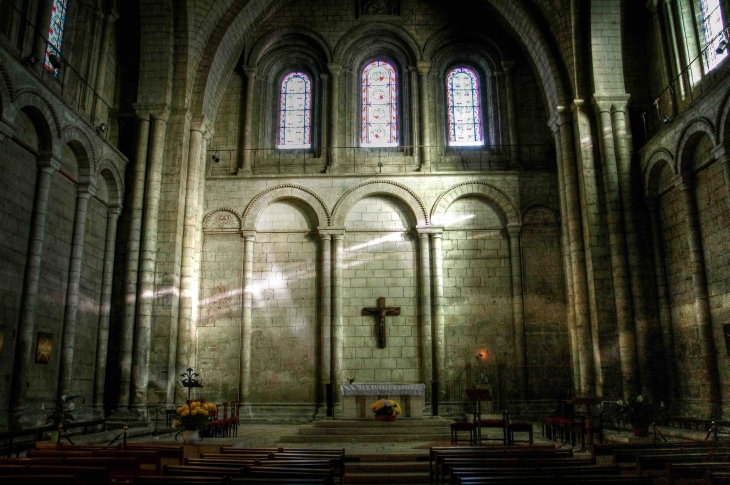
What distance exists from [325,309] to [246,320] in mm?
2225

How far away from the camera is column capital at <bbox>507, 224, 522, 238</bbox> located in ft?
58.4

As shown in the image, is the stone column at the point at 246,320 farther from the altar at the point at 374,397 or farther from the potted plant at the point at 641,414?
the potted plant at the point at 641,414

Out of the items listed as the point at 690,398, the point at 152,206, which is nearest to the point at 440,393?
the point at 690,398

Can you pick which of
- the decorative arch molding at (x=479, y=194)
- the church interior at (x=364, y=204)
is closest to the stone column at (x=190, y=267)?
the church interior at (x=364, y=204)

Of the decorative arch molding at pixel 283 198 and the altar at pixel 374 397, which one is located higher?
the decorative arch molding at pixel 283 198

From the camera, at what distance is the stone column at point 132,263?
1455 cm

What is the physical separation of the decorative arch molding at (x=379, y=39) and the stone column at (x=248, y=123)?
270 cm

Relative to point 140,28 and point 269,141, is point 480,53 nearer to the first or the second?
point 269,141

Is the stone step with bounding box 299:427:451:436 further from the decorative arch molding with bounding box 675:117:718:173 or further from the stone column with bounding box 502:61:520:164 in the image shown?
the stone column with bounding box 502:61:520:164

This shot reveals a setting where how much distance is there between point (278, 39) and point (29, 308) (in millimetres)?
11859

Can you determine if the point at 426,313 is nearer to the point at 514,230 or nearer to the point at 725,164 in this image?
the point at 514,230

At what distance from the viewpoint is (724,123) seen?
12.2m

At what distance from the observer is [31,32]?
1288 centimetres

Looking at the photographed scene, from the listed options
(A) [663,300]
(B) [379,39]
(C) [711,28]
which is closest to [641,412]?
(A) [663,300]
